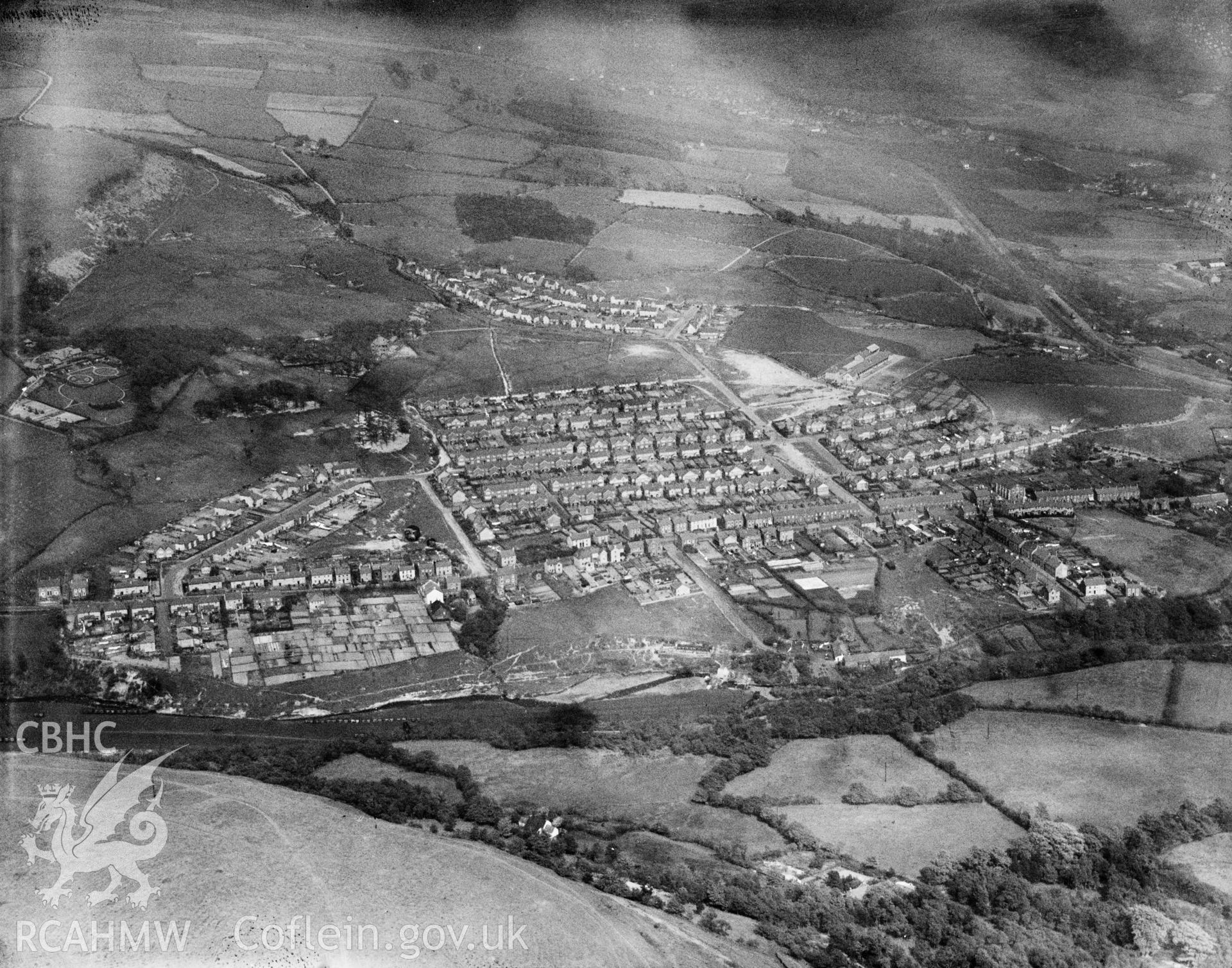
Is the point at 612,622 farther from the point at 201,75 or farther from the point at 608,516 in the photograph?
the point at 201,75

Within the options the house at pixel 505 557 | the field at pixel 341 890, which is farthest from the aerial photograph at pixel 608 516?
the house at pixel 505 557

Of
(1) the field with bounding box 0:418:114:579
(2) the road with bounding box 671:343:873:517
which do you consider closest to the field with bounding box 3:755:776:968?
(1) the field with bounding box 0:418:114:579

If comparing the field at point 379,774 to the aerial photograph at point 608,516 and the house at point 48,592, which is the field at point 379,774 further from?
the house at point 48,592

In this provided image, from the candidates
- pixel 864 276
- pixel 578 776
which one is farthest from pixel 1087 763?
pixel 864 276

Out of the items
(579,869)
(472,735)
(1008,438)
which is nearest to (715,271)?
(1008,438)

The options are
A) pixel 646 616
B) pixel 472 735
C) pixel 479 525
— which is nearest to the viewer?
pixel 472 735

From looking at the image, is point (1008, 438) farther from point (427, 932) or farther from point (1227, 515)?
point (427, 932)
